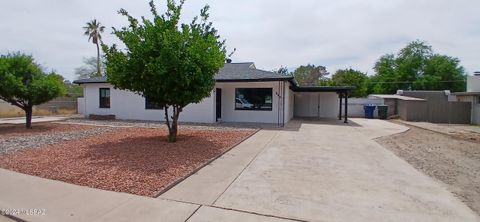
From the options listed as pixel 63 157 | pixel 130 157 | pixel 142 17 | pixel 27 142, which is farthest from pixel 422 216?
pixel 27 142

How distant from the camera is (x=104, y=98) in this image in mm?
18391

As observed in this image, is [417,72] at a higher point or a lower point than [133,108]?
higher

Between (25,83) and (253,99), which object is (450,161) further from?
(25,83)

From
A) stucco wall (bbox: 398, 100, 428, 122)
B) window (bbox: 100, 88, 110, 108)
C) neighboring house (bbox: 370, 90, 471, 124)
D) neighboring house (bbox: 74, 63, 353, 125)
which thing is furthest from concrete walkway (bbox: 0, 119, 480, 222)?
neighboring house (bbox: 370, 90, 471, 124)

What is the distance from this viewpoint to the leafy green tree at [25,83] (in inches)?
445

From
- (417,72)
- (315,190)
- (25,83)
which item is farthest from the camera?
(417,72)

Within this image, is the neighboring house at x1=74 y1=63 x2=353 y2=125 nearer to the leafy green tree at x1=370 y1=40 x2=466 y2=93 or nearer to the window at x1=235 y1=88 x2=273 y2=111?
the window at x1=235 y1=88 x2=273 y2=111

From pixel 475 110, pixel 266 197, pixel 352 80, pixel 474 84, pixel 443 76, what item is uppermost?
pixel 443 76

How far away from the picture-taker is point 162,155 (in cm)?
705

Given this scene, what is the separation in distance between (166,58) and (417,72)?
47978mm

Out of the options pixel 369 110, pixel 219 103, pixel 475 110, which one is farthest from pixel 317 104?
pixel 475 110

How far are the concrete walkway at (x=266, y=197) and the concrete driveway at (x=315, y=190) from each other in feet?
0.05

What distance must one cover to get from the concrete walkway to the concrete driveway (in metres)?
0.01

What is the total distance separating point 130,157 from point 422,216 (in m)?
5.96
